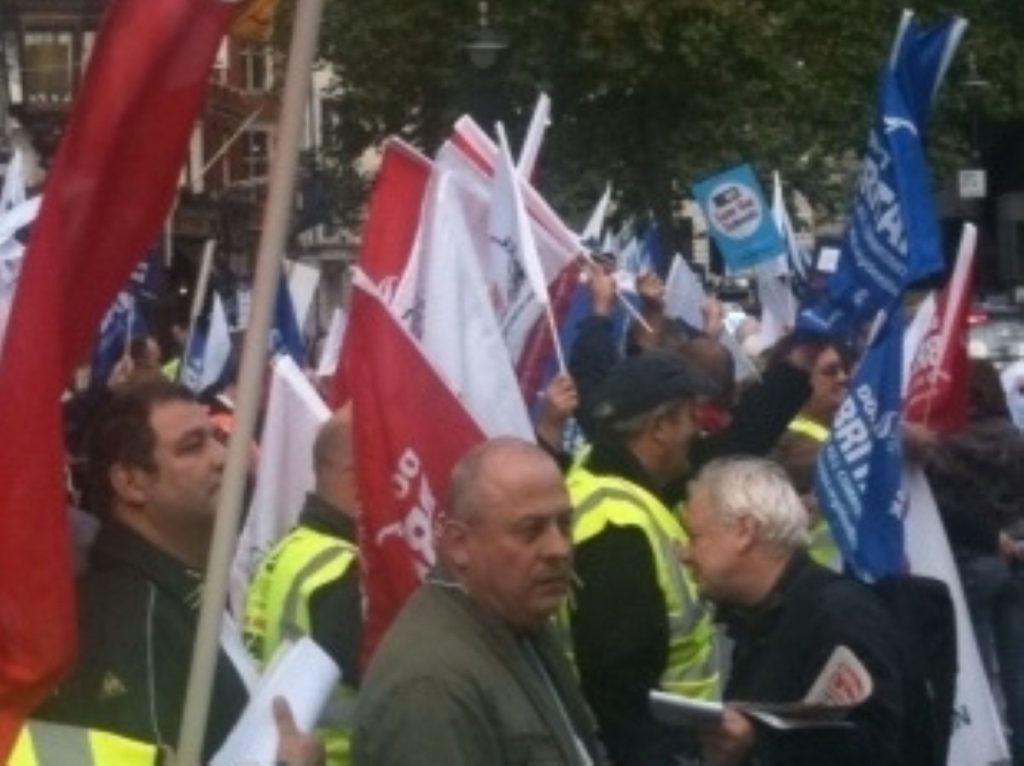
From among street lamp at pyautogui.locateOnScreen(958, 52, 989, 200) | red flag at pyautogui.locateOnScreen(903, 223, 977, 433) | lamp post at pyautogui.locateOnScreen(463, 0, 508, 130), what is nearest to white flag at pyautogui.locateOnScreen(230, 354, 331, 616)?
red flag at pyautogui.locateOnScreen(903, 223, 977, 433)

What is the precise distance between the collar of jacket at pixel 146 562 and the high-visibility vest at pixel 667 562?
4.97 feet

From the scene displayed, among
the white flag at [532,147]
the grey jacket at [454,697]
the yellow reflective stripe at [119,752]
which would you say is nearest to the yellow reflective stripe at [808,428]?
the white flag at [532,147]

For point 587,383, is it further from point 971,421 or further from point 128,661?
point 128,661

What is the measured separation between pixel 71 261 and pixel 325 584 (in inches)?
80.5

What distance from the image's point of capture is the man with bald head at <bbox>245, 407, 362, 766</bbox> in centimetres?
662

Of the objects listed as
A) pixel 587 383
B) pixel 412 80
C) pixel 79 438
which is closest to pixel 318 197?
pixel 412 80

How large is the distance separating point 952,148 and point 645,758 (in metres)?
46.3

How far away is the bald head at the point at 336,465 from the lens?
7082 millimetres

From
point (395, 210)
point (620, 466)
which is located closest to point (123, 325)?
point (395, 210)

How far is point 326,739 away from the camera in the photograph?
6.36 m

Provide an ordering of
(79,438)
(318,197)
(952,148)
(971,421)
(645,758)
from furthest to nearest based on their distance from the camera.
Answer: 1. (952,148)
2. (318,197)
3. (971,421)
4. (645,758)
5. (79,438)

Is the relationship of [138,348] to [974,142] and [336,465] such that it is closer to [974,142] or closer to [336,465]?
[336,465]

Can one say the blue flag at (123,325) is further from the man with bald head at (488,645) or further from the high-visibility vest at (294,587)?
the man with bald head at (488,645)

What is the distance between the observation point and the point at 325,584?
679 cm
